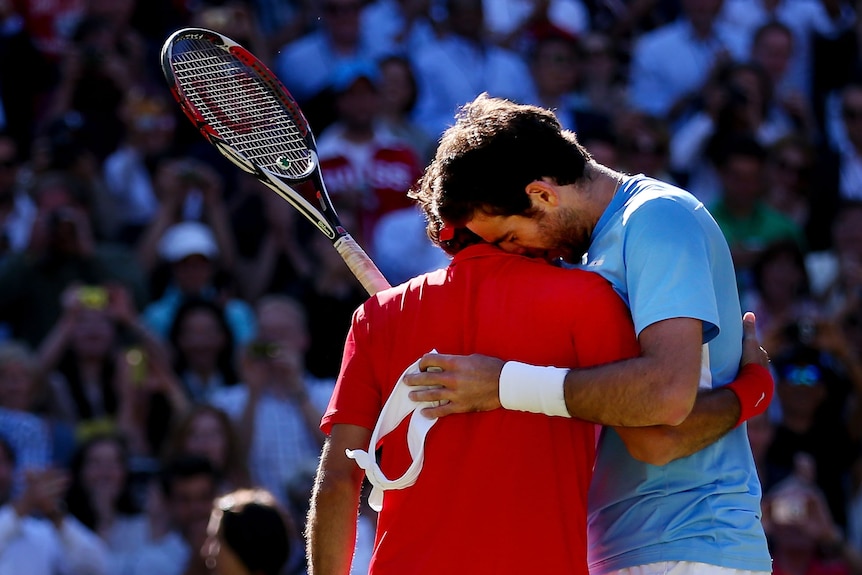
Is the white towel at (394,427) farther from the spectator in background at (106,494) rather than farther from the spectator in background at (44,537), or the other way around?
the spectator in background at (106,494)

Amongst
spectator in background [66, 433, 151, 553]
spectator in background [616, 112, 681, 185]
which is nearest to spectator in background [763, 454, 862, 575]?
spectator in background [616, 112, 681, 185]

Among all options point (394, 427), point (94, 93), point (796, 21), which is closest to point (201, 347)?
point (94, 93)

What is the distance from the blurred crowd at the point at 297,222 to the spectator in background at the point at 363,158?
0.02 m

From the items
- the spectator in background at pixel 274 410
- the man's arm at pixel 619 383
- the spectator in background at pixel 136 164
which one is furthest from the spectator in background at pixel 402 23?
the man's arm at pixel 619 383

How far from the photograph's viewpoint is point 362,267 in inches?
159

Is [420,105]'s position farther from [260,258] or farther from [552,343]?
[552,343]

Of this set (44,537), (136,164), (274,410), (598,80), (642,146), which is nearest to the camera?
(44,537)

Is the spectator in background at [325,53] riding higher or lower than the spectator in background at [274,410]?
higher

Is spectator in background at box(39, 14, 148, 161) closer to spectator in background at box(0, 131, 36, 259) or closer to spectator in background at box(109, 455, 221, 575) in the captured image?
spectator in background at box(0, 131, 36, 259)

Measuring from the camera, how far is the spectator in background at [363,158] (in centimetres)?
961

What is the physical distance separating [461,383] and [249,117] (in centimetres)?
138

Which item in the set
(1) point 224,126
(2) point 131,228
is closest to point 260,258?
(2) point 131,228

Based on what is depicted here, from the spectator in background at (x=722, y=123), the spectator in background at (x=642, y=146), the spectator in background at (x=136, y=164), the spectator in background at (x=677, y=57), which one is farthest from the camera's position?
the spectator in background at (x=677, y=57)

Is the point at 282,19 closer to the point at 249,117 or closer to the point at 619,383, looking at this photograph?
the point at 249,117
